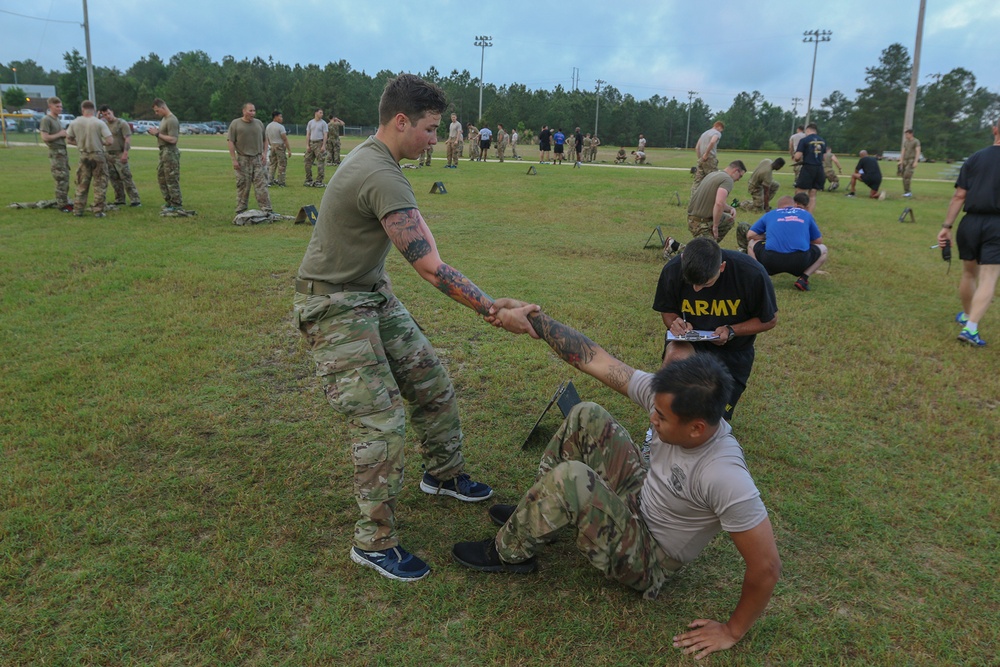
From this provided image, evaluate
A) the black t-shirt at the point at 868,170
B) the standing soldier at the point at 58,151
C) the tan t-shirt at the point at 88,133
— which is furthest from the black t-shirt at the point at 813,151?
the standing soldier at the point at 58,151

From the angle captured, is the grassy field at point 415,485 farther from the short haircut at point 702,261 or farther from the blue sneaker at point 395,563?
the short haircut at point 702,261

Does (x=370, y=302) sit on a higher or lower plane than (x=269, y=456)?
higher

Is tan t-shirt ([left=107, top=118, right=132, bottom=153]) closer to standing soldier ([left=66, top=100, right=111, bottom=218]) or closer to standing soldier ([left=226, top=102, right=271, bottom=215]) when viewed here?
standing soldier ([left=66, top=100, right=111, bottom=218])

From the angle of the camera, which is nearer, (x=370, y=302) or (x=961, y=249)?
(x=370, y=302)

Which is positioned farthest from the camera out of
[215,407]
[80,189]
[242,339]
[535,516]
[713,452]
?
[80,189]

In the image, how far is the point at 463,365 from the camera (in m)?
5.98

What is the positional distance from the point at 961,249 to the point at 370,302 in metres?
6.77

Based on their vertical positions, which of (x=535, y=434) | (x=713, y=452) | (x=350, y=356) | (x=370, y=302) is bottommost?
(x=535, y=434)

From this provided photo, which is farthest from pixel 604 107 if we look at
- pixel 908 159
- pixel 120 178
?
pixel 120 178

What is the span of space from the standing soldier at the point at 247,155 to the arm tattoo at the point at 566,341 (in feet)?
35.5

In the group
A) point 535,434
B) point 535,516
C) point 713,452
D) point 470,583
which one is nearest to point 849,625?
point 713,452

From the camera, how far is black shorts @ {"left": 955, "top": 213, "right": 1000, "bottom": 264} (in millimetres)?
6559

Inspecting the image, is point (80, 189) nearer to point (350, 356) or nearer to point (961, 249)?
point (350, 356)

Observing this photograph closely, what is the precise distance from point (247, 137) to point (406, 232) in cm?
1098
